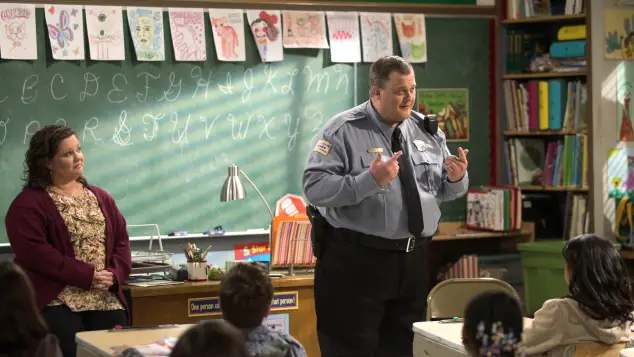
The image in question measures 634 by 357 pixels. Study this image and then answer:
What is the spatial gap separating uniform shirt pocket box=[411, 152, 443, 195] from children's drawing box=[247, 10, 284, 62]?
7.14 ft

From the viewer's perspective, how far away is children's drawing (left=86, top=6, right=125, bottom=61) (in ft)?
18.0

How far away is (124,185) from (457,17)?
2542 millimetres

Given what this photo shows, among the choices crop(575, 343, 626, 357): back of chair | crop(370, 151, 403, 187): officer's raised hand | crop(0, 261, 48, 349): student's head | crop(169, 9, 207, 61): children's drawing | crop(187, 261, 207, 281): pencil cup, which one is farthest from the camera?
crop(169, 9, 207, 61): children's drawing

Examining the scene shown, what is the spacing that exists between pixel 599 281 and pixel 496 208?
310 cm

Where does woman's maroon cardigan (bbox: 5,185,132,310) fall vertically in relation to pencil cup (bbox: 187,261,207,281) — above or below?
above

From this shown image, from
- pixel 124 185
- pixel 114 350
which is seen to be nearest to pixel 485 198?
pixel 124 185

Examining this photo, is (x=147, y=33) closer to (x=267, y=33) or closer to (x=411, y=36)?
(x=267, y=33)

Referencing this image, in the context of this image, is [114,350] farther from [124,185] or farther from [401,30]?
[401,30]

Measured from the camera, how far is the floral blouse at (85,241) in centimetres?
427

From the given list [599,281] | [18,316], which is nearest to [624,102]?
[599,281]

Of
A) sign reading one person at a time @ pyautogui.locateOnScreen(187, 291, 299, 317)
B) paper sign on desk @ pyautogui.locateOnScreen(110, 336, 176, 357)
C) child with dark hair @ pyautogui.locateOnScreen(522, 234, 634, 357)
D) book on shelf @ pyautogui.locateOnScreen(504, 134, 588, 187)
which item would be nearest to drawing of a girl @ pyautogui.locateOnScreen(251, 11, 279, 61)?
sign reading one person at a time @ pyautogui.locateOnScreen(187, 291, 299, 317)

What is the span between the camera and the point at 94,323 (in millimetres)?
4297

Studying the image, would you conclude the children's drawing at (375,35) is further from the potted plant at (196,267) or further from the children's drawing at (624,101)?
the potted plant at (196,267)

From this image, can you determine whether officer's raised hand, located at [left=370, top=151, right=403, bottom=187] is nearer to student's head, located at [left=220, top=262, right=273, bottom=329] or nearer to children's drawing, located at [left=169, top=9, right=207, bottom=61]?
student's head, located at [left=220, top=262, right=273, bottom=329]
